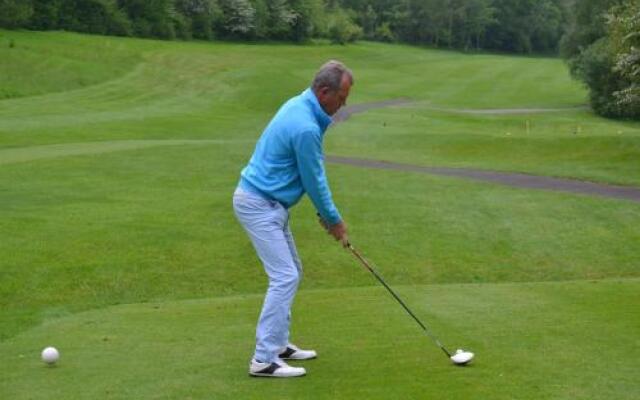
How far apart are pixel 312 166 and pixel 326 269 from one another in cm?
775

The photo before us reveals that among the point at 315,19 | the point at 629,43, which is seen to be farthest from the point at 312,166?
the point at 315,19

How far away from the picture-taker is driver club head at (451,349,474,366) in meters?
7.54

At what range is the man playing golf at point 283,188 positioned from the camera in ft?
24.1

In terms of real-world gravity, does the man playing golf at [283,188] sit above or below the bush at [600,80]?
above

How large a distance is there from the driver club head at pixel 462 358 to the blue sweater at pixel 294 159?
148cm

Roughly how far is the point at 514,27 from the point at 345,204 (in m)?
126

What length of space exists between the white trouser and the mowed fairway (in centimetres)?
39

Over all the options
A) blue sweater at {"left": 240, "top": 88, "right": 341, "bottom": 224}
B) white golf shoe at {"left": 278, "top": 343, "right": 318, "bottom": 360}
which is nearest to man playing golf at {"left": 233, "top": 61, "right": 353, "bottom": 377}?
blue sweater at {"left": 240, "top": 88, "right": 341, "bottom": 224}

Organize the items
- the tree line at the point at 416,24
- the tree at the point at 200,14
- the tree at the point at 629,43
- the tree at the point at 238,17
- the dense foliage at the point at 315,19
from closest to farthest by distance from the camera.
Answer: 1. the tree at the point at 629,43
2. the tree line at the point at 416,24
3. the dense foliage at the point at 315,19
4. the tree at the point at 200,14
5. the tree at the point at 238,17

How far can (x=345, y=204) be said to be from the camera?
63.4ft

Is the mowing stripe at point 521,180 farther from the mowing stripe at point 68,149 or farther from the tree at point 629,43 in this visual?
the tree at point 629,43

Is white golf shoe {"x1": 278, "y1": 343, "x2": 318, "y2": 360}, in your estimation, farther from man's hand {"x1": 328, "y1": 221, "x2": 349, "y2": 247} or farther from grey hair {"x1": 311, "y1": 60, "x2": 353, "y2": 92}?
grey hair {"x1": 311, "y1": 60, "x2": 353, "y2": 92}

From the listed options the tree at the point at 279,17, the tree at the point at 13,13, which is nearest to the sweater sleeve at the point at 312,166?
the tree at the point at 13,13

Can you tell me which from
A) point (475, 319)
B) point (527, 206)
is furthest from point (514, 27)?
point (475, 319)
